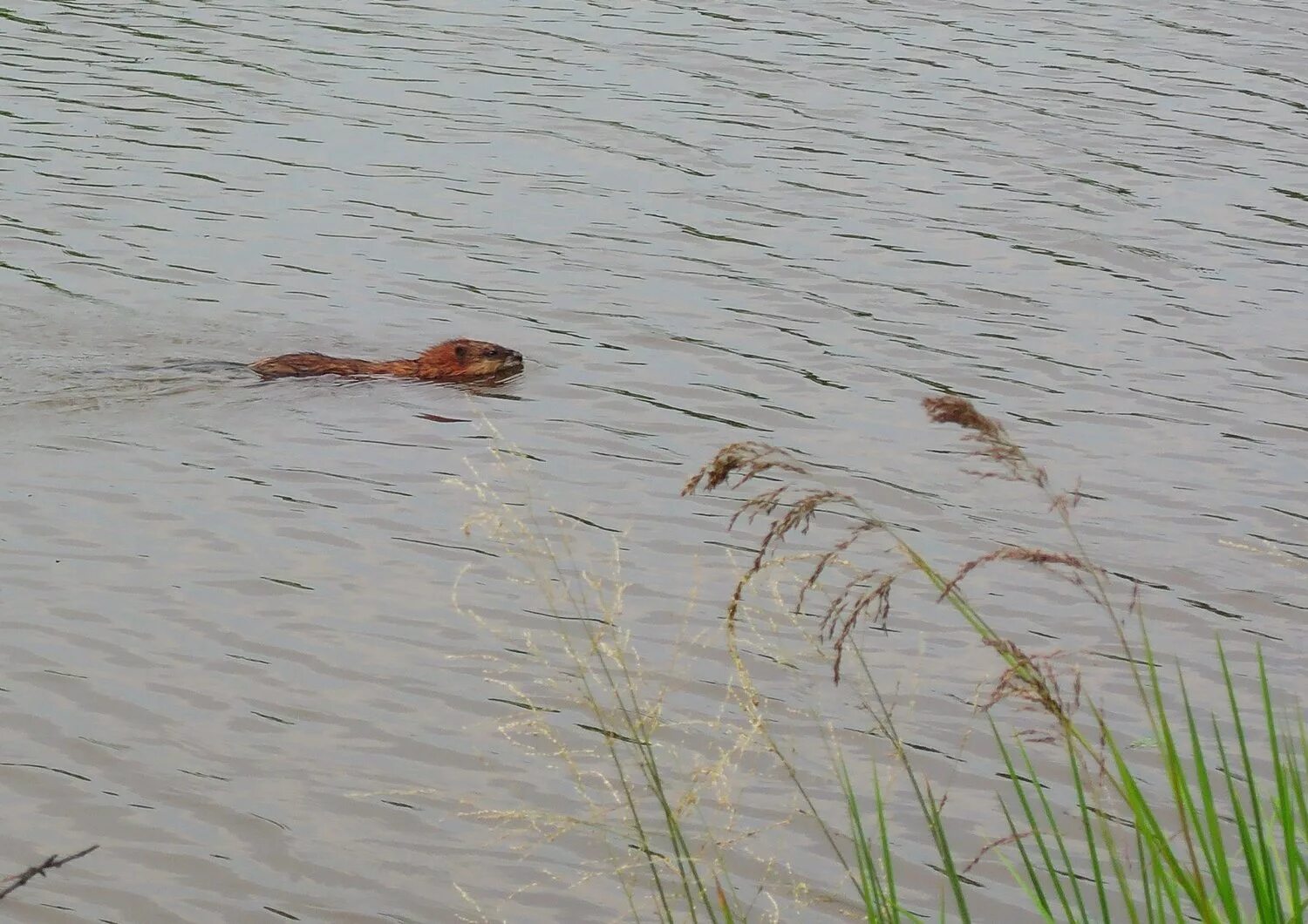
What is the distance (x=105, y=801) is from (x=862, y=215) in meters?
8.57

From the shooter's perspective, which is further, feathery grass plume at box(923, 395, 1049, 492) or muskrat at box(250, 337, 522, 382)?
muskrat at box(250, 337, 522, 382)

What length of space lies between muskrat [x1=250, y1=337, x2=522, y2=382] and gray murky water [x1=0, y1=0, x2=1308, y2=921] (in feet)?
0.36

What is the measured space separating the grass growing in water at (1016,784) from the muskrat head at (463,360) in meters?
2.58

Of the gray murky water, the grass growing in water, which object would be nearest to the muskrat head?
the gray murky water

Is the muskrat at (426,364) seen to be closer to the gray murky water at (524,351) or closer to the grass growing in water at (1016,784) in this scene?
the gray murky water at (524,351)

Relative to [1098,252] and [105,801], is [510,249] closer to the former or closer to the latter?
[1098,252]

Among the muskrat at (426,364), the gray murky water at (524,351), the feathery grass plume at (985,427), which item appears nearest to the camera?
the feathery grass plume at (985,427)

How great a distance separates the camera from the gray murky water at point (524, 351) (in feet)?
19.2

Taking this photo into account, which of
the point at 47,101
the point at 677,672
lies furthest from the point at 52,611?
the point at 47,101

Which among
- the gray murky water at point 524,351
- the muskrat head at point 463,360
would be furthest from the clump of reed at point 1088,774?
the muskrat head at point 463,360

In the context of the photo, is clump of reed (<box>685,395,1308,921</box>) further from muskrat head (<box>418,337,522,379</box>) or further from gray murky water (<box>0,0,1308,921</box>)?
muskrat head (<box>418,337,522,379</box>)

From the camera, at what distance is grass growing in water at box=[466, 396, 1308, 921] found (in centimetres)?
319

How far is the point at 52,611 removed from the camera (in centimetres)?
680

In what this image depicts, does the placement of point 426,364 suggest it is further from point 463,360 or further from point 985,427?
point 985,427
